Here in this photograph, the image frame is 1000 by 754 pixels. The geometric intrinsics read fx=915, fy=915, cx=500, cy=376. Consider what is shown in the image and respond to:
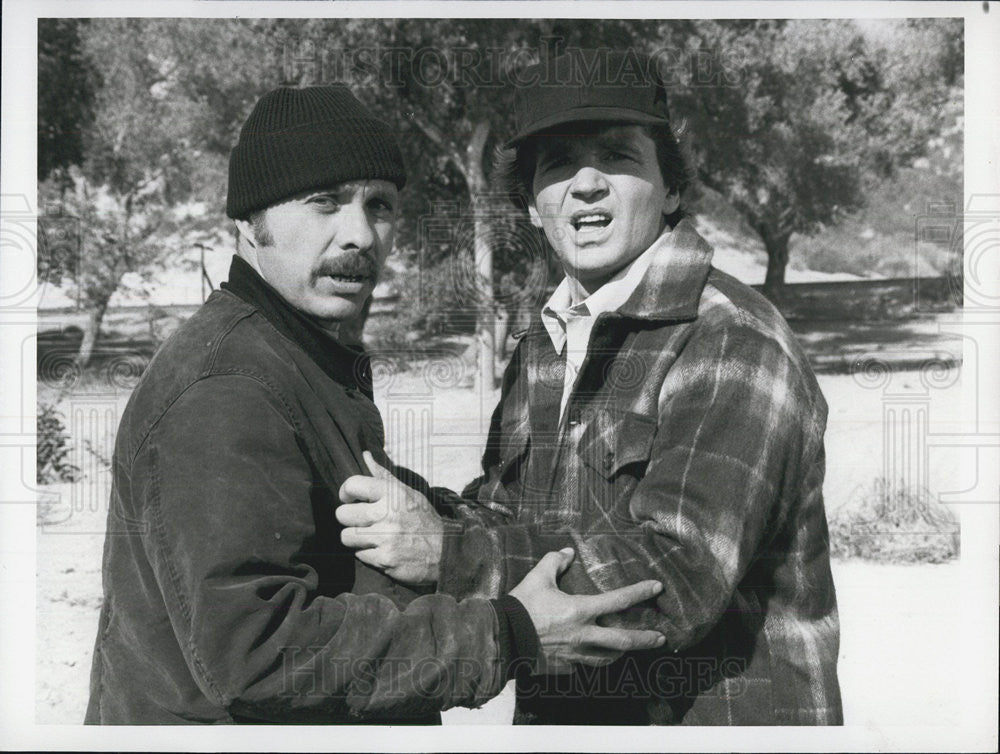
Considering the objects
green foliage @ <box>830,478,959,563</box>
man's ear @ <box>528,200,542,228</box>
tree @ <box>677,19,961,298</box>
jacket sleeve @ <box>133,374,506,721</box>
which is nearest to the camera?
jacket sleeve @ <box>133,374,506,721</box>

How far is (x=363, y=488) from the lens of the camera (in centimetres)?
209

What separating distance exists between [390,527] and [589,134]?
117cm

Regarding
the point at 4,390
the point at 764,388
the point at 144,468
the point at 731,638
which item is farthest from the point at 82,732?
the point at 764,388

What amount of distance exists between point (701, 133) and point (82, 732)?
3.06 meters

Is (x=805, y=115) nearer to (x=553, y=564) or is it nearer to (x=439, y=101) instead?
(x=439, y=101)

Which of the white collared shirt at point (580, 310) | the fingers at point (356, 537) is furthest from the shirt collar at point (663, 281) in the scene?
the fingers at point (356, 537)

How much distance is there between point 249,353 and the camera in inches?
80.7

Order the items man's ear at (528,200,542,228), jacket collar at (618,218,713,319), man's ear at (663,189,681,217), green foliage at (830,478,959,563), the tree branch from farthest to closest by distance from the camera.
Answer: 1. the tree branch
2. green foliage at (830,478,959,563)
3. man's ear at (528,200,542,228)
4. man's ear at (663,189,681,217)
5. jacket collar at (618,218,713,319)

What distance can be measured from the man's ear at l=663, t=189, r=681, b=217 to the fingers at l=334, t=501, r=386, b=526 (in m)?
A: 1.18

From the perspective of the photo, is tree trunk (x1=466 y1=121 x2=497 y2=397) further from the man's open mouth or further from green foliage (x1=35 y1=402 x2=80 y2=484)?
green foliage (x1=35 y1=402 x2=80 y2=484)

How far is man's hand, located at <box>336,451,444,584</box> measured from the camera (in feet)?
6.86

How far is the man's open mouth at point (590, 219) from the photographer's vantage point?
2490 millimetres

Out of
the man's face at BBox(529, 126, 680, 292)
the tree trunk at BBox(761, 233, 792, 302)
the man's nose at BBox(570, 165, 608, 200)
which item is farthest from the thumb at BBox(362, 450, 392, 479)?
the tree trunk at BBox(761, 233, 792, 302)

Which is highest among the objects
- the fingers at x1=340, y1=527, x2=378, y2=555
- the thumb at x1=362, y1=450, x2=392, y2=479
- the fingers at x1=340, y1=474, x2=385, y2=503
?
the thumb at x1=362, y1=450, x2=392, y2=479
